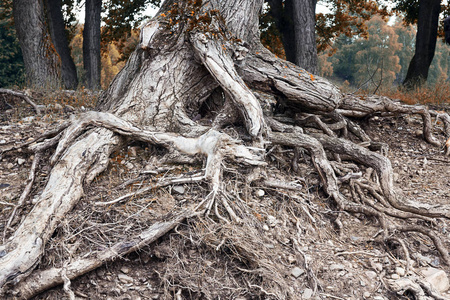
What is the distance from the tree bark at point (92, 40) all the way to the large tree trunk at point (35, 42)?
3.80 m

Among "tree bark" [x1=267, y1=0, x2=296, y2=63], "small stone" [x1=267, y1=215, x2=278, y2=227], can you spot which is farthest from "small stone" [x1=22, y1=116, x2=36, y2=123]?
"tree bark" [x1=267, y1=0, x2=296, y2=63]

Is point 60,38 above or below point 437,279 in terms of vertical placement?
above

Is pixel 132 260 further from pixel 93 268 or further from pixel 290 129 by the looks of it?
pixel 290 129

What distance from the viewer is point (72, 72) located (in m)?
13.3

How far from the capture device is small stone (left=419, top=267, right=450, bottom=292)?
3537 millimetres

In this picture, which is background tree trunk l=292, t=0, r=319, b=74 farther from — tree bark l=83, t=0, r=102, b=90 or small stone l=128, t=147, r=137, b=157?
small stone l=128, t=147, r=137, b=157

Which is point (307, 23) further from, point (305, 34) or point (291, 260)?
point (291, 260)

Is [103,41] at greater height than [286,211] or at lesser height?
greater

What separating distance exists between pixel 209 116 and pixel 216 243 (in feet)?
8.99

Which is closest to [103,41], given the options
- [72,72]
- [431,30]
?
[72,72]

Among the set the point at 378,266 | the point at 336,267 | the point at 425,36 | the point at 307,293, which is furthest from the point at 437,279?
the point at 425,36

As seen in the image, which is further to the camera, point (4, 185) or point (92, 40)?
point (92, 40)

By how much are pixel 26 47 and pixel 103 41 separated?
7982 mm

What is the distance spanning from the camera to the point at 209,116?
580cm
